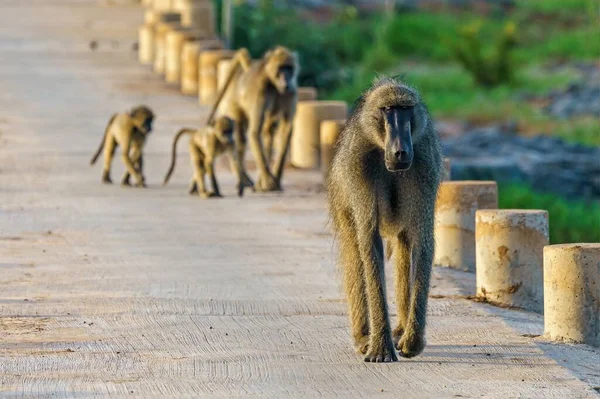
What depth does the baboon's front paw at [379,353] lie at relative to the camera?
853cm

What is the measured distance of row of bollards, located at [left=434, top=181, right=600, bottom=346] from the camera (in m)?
9.34

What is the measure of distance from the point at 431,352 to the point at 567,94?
27765 millimetres

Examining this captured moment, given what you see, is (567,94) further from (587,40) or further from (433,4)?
(433,4)

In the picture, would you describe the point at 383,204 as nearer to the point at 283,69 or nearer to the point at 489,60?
the point at 283,69

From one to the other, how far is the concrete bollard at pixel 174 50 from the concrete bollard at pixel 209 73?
77.2 inches

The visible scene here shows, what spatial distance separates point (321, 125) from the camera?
17.3 m

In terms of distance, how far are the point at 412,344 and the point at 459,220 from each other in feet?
12.6

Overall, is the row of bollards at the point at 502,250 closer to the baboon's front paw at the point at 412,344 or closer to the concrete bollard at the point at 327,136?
the concrete bollard at the point at 327,136

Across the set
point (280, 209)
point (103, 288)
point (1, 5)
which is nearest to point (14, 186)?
point (280, 209)

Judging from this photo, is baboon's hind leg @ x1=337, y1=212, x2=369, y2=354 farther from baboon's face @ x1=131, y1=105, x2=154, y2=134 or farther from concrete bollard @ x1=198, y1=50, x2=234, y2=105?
concrete bollard @ x1=198, y1=50, x2=234, y2=105

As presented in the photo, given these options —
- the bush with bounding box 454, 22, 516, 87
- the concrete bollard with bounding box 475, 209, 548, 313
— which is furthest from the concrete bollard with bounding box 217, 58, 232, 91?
the bush with bounding box 454, 22, 516, 87

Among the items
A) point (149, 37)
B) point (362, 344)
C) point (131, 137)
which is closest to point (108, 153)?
point (131, 137)

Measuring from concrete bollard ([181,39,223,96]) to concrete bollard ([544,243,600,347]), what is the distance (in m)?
14.3

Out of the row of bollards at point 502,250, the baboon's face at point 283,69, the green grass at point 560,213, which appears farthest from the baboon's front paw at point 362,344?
the green grass at point 560,213
